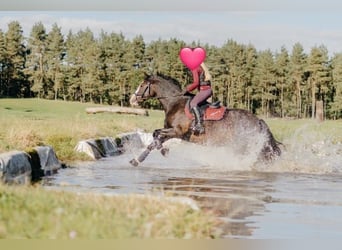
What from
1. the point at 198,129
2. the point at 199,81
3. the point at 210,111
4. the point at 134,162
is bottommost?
the point at 134,162

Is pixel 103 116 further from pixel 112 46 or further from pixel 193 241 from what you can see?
pixel 193 241

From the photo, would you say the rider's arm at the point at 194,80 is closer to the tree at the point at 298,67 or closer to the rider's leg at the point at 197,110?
the rider's leg at the point at 197,110

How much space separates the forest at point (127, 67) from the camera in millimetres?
8680

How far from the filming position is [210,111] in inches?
394

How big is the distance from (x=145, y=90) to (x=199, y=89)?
2.91ft

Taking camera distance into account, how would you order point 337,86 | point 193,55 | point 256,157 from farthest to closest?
point 256,157 < point 337,86 < point 193,55

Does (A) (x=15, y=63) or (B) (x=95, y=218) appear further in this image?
(A) (x=15, y=63)

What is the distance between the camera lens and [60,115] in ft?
33.4

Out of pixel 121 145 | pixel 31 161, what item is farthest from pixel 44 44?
pixel 121 145

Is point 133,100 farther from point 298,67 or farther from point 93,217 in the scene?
point 93,217

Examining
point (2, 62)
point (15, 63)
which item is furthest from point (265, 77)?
point (2, 62)

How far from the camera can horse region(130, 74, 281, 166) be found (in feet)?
33.0

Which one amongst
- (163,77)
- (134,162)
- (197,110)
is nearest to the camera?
(197,110)

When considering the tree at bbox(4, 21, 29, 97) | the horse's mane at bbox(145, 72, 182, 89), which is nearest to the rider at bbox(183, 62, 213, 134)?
the horse's mane at bbox(145, 72, 182, 89)
